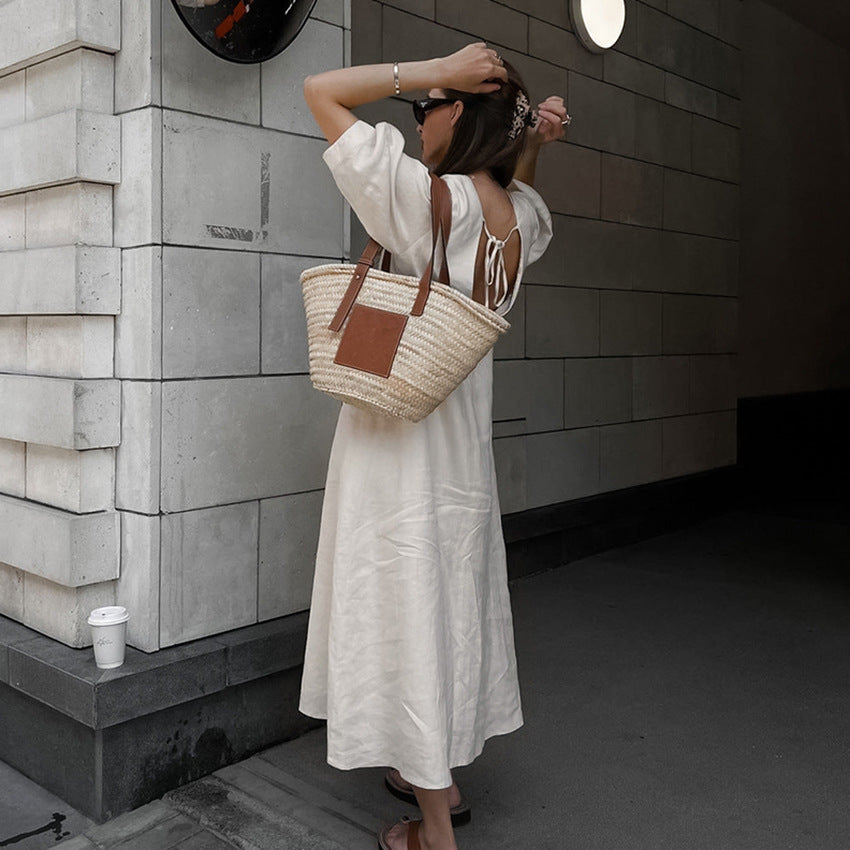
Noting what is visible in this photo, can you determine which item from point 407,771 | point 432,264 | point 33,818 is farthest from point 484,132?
point 33,818

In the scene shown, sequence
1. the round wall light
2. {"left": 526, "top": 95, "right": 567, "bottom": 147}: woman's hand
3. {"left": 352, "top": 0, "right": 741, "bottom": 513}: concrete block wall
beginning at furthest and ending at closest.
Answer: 1. the round wall light
2. {"left": 352, "top": 0, "right": 741, "bottom": 513}: concrete block wall
3. {"left": 526, "top": 95, "right": 567, "bottom": 147}: woman's hand

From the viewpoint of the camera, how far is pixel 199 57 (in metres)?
2.84

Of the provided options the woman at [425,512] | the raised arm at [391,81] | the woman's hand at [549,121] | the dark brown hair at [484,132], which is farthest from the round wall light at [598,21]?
the raised arm at [391,81]

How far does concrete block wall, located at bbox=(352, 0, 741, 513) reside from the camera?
5262 mm

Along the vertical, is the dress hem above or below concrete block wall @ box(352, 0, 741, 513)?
below

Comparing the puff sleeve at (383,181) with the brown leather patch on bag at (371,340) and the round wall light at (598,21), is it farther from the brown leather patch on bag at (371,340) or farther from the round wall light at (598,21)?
the round wall light at (598,21)

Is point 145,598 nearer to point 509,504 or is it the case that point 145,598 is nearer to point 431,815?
point 431,815

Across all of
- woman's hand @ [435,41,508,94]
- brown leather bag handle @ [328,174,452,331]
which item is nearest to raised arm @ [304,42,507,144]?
woman's hand @ [435,41,508,94]

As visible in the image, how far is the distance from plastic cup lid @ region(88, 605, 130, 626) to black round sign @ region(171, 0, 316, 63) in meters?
1.62

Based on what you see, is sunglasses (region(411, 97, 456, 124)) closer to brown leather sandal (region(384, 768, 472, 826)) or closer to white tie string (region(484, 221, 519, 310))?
white tie string (region(484, 221, 519, 310))

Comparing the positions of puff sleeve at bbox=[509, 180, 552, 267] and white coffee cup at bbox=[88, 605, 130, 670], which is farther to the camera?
white coffee cup at bbox=[88, 605, 130, 670]

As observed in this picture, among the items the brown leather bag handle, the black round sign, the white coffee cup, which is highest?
the black round sign

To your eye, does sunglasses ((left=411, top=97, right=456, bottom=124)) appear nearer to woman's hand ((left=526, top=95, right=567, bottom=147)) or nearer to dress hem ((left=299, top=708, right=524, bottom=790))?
woman's hand ((left=526, top=95, right=567, bottom=147))

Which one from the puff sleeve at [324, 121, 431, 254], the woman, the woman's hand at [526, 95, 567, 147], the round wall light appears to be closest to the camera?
the puff sleeve at [324, 121, 431, 254]
